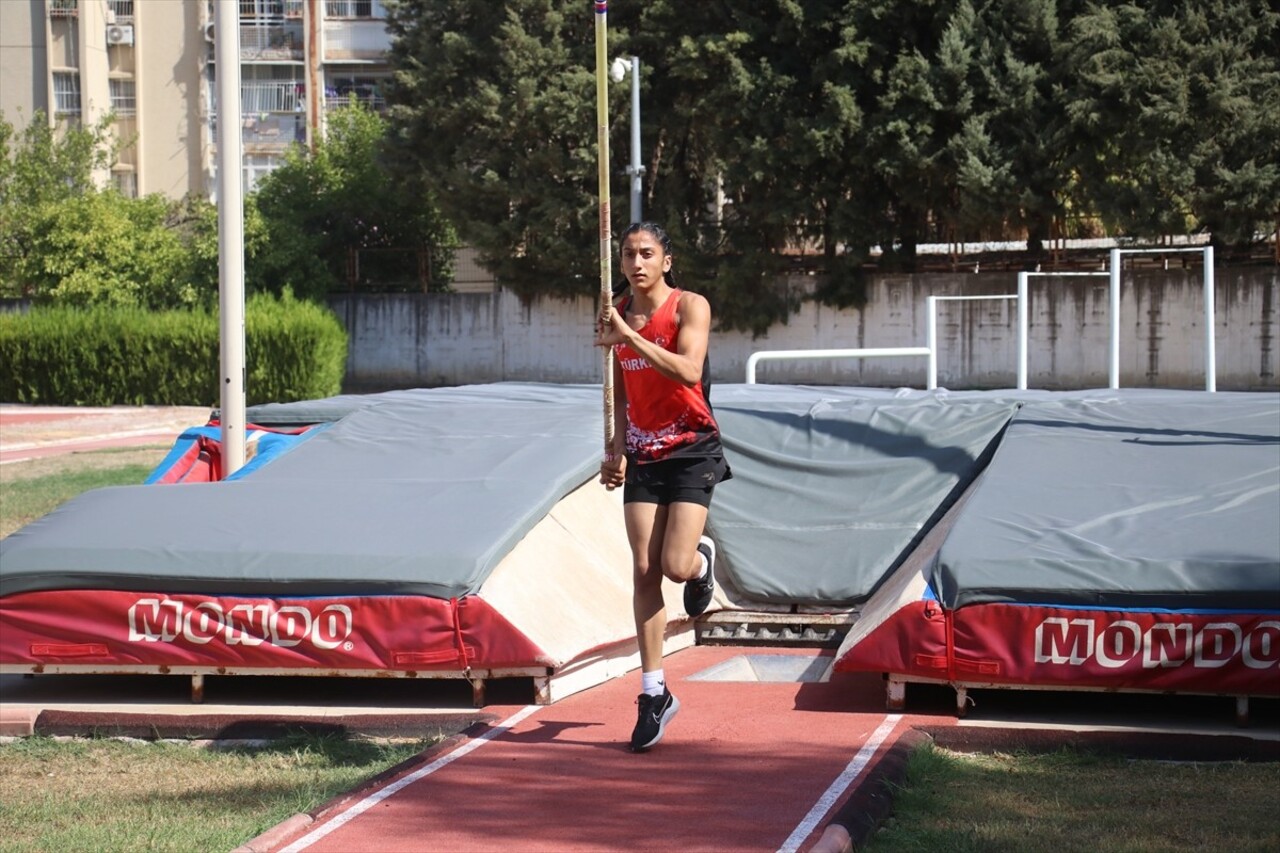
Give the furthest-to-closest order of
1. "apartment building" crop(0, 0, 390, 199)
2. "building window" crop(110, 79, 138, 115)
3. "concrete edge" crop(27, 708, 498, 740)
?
"building window" crop(110, 79, 138, 115), "apartment building" crop(0, 0, 390, 199), "concrete edge" crop(27, 708, 498, 740)

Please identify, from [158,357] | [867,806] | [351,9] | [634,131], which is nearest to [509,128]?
[634,131]

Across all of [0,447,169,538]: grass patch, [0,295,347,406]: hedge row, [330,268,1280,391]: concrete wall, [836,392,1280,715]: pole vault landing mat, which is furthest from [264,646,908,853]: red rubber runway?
[0,295,347,406]: hedge row

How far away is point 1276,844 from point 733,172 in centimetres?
2937

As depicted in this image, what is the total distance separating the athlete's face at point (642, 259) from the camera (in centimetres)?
596

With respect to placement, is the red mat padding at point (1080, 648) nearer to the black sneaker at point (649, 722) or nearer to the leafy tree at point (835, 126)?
the black sneaker at point (649, 722)

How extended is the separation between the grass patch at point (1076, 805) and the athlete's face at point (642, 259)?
86.5 inches

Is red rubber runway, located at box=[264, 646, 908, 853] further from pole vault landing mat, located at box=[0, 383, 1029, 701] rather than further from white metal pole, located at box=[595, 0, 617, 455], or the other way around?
white metal pole, located at box=[595, 0, 617, 455]

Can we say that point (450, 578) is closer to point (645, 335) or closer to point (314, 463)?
point (645, 335)

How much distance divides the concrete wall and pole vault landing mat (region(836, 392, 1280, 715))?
24.7 m

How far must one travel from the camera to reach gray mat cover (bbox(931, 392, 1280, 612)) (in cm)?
643

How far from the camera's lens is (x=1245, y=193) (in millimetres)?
28562

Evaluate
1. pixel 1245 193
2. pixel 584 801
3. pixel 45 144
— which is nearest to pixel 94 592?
pixel 584 801

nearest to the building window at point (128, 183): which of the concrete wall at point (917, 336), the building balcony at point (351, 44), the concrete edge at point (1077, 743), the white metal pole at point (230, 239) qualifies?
the building balcony at point (351, 44)

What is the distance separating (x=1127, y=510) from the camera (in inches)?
287
